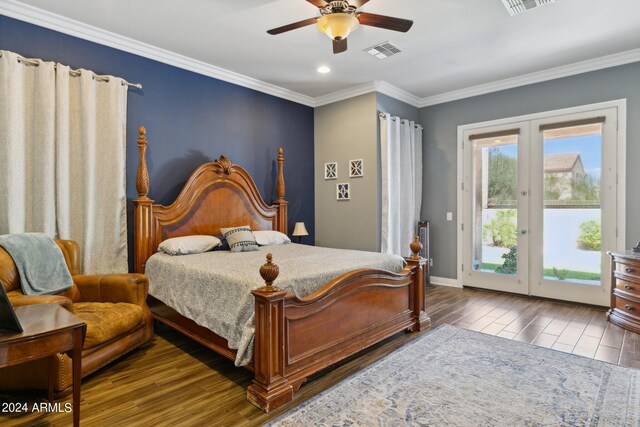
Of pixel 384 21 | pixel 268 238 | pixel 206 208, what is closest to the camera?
pixel 384 21

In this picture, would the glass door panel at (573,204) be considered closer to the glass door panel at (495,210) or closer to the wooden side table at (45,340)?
the glass door panel at (495,210)

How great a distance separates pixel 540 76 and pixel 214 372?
16.0ft

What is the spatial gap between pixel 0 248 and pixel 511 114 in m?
5.48

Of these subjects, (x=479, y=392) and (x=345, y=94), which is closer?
(x=479, y=392)

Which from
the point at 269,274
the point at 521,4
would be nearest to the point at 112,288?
the point at 269,274

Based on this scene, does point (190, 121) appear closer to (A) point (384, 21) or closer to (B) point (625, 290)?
(A) point (384, 21)

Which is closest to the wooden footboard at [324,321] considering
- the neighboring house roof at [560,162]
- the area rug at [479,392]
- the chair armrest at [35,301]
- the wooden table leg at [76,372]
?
the area rug at [479,392]

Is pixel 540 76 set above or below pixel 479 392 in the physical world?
above

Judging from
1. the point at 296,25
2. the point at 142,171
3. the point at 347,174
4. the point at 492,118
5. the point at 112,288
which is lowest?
the point at 112,288

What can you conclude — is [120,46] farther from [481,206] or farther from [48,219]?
[481,206]

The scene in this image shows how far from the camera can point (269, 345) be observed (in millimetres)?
2074

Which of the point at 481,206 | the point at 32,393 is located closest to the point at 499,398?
the point at 32,393

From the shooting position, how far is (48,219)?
2990 mm

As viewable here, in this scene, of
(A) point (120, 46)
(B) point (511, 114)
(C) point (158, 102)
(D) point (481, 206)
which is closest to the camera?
(A) point (120, 46)
